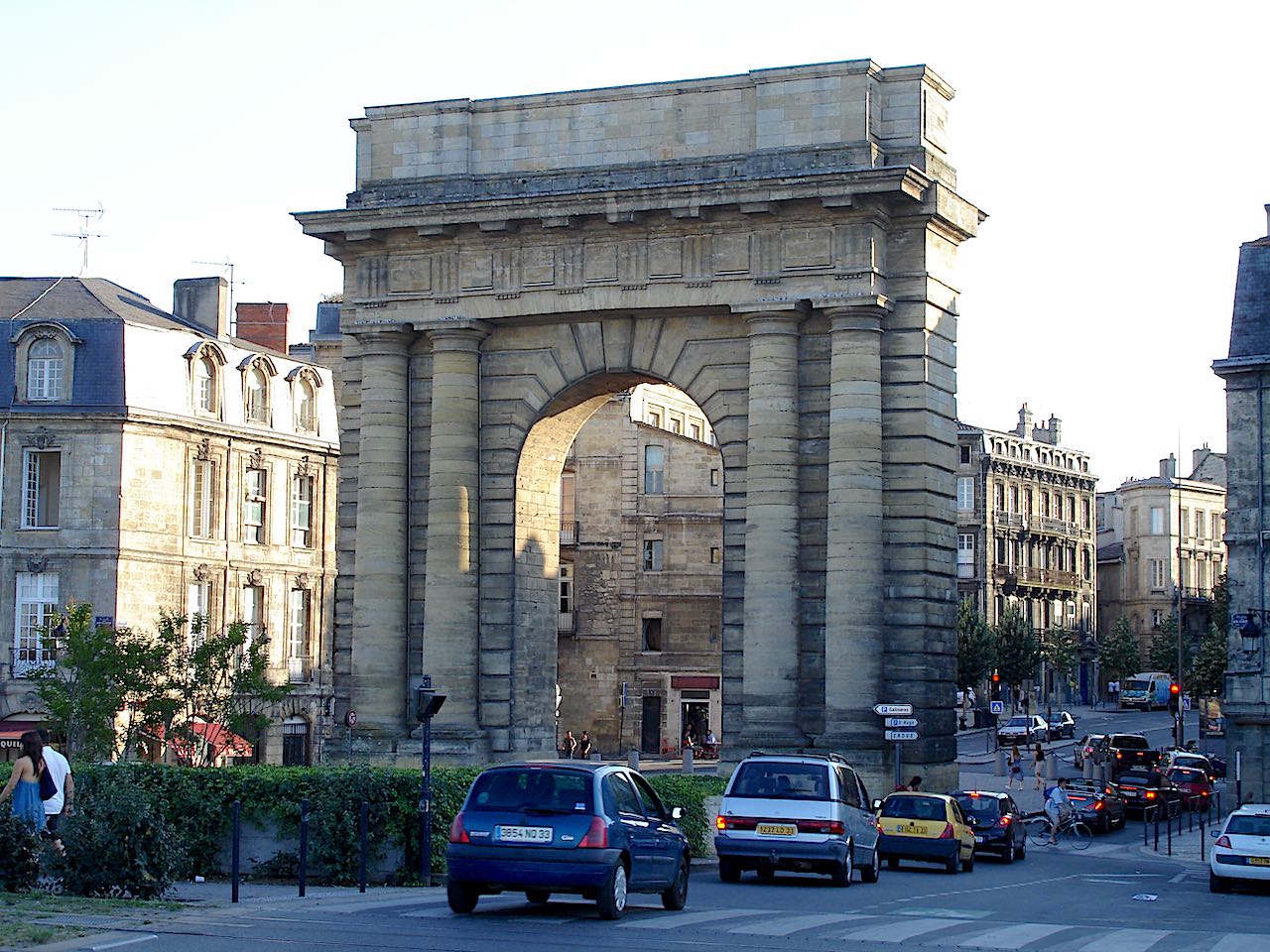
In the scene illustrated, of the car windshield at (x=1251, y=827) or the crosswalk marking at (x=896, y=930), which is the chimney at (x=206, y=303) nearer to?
the car windshield at (x=1251, y=827)

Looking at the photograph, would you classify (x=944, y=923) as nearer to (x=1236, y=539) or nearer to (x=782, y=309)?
(x=782, y=309)

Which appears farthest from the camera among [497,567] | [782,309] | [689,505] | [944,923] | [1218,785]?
[689,505]

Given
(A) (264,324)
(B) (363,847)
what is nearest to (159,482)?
(A) (264,324)

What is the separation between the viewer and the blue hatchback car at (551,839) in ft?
70.3

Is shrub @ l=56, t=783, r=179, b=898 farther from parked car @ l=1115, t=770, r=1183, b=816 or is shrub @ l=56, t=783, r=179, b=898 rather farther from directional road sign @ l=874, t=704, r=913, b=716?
parked car @ l=1115, t=770, r=1183, b=816

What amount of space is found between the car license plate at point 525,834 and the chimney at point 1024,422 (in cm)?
10809

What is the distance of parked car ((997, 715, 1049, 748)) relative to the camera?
84.3 meters

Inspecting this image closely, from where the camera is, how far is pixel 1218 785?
65500 mm

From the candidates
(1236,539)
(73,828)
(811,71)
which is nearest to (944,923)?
(73,828)

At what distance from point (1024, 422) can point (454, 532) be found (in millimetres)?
87192

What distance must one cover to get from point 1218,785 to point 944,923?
45.1m

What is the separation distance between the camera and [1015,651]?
103 meters

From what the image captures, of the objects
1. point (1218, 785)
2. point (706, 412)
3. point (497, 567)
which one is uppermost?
point (706, 412)

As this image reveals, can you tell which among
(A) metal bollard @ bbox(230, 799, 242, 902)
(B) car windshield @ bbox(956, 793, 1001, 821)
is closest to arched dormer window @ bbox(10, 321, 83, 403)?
(B) car windshield @ bbox(956, 793, 1001, 821)
